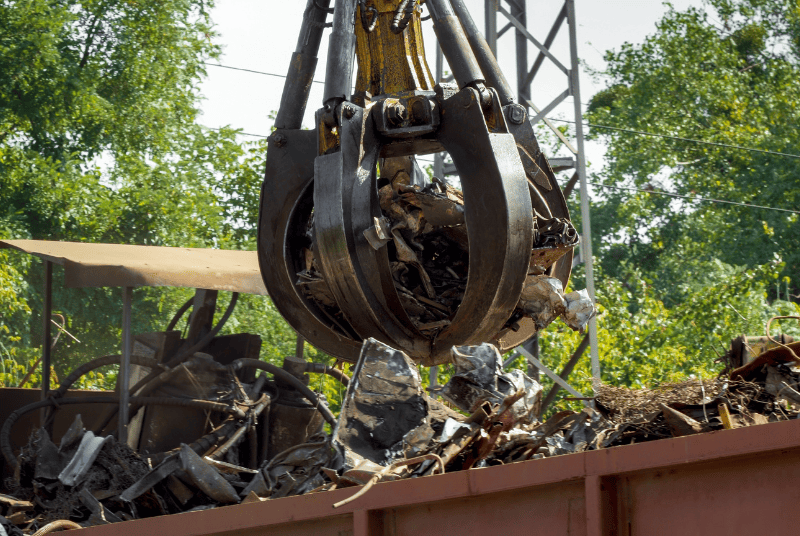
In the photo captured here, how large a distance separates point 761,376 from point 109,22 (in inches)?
690

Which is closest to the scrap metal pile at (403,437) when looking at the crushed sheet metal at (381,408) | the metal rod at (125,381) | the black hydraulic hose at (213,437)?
the crushed sheet metal at (381,408)

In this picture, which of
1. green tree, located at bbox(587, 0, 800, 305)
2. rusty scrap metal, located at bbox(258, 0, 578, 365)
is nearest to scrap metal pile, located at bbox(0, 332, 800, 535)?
rusty scrap metal, located at bbox(258, 0, 578, 365)

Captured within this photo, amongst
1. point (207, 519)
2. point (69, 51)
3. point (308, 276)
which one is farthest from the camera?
point (69, 51)

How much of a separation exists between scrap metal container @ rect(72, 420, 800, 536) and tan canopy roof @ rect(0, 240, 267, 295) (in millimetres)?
3367

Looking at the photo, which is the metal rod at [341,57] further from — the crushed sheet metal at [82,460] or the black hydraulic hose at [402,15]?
the crushed sheet metal at [82,460]

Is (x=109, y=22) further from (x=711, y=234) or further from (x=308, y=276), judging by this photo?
(x=308, y=276)

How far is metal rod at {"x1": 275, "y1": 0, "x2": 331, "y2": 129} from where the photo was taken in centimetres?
431

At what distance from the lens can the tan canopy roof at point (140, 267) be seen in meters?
5.96

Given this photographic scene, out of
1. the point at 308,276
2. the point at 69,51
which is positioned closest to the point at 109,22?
the point at 69,51

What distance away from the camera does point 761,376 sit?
3031 millimetres

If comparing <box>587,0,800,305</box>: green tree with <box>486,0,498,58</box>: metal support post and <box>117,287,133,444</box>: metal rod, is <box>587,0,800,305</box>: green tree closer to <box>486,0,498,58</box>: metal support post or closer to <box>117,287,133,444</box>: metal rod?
<box>486,0,498,58</box>: metal support post

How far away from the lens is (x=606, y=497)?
240cm

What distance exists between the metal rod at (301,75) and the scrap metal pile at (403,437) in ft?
4.41

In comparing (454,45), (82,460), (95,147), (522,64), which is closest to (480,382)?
(454,45)
